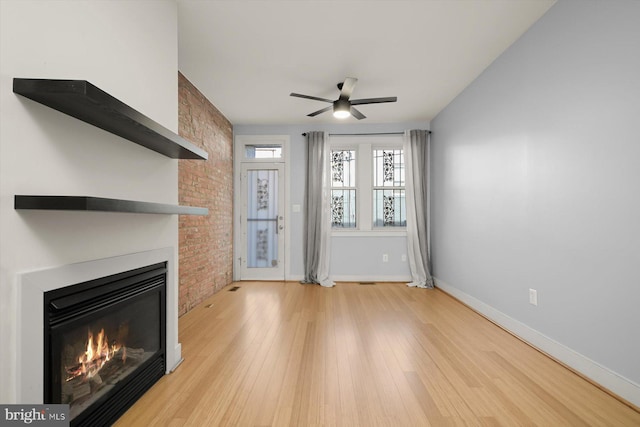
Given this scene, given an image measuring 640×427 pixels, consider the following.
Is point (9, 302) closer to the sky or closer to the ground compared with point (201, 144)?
closer to the ground

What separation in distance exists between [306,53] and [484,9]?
150cm

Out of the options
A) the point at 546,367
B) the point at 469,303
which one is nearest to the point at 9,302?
the point at 546,367

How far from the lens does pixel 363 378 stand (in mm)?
1864

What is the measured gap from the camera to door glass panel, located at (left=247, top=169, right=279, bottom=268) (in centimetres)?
490

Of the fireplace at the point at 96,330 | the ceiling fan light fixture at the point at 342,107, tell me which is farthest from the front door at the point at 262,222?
the fireplace at the point at 96,330

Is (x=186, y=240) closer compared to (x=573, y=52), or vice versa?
(x=573, y=52)

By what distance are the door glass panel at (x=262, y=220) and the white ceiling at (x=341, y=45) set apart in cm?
141

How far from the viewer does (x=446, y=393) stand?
171 cm

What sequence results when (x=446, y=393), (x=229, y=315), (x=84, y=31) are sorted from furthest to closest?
(x=229, y=315)
(x=446, y=393)
(x=84, y=31)

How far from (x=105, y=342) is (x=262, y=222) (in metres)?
3.49

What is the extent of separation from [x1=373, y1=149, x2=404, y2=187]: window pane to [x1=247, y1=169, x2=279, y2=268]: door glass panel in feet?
5.67

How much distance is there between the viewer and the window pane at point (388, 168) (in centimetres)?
496

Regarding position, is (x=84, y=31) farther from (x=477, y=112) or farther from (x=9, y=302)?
(x=477, y=112)

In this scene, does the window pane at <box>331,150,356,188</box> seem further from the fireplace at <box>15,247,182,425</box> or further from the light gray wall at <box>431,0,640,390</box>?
the fireplace at <box>15,247,182,425</box>
